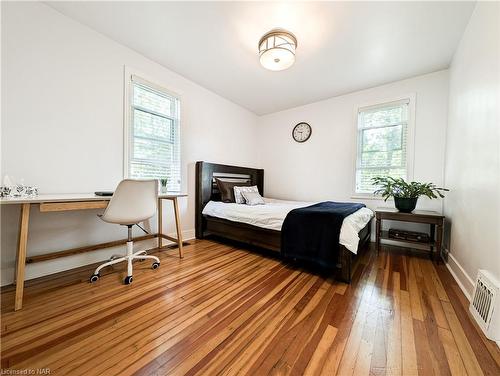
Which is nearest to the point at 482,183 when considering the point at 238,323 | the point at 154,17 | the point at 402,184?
the point at 402,184

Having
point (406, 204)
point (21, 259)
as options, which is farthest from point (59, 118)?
point (406, 204)

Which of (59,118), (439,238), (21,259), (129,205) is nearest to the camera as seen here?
(21,259)

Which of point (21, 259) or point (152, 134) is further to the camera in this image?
point (152, 134)

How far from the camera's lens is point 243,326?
127 cm

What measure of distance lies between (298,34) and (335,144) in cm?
208

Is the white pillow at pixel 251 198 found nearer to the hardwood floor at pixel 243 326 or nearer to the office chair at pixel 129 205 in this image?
the hardwood floor at pixel 243 326

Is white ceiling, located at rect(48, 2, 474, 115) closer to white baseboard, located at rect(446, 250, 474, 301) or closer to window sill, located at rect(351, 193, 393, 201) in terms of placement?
window sill, located at rect(351, 193, 393, 201)

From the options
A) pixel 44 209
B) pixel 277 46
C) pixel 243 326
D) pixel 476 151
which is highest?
pixel 277 46

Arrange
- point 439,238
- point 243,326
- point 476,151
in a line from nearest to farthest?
point 243,326 → point 476,151 → point 439,238

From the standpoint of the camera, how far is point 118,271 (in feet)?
6.65

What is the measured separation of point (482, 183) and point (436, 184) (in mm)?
1543

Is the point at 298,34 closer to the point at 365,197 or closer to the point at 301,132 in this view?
the point at 301,132

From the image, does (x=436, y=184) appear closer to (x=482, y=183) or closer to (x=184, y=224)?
(x=482, y=183)

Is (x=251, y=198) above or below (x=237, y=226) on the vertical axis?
above
